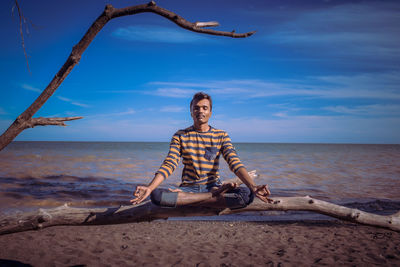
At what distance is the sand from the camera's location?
4027 mm

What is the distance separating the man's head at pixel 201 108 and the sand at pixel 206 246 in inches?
91.8

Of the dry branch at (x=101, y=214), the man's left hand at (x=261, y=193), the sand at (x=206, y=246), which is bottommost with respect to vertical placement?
the sand at (x=206, y=246)

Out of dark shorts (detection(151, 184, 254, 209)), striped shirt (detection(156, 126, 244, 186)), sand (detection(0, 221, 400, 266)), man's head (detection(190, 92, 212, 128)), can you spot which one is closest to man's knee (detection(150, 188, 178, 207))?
dark shorts (detection(151, 184, 254, 209))

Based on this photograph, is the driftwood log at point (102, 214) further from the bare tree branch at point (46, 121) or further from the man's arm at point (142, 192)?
the bare tree branch at point (46, 121)

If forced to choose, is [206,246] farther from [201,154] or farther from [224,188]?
[224,188]

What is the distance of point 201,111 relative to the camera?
3.31 m

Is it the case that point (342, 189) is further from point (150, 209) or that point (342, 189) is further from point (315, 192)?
point (150, 209)

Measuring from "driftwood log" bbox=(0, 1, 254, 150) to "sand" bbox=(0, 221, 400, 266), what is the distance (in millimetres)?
2812

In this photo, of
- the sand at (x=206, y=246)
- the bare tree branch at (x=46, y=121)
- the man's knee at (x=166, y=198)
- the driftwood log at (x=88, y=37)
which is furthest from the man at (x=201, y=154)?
the sand at (x=206, y=246)

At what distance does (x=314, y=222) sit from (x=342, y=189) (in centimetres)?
499

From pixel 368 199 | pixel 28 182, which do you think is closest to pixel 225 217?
pixel 368 199

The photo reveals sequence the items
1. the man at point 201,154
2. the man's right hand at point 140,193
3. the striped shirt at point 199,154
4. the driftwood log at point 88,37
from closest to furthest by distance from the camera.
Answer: the driftwood log at point 88,37 < the man's right hand at point 140,193 < the man at point 201,154 < the striped shirt at point 199,154

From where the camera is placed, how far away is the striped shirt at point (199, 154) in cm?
327

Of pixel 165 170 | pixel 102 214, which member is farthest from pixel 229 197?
pixel 102 214
